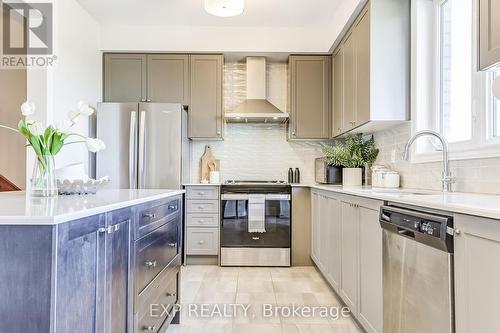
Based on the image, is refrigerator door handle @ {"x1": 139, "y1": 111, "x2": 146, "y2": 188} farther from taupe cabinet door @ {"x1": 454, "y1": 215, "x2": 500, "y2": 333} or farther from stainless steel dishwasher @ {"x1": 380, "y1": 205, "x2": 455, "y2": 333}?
taupe cabinet door @ {"x1": 454, "y1": 215, "x2": 500, "y2": 333}

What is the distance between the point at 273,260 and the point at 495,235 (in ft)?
9.93

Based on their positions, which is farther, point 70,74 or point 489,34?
point 70,74

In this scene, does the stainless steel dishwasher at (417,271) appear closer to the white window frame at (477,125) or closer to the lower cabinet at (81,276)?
the white window frame at (477,125)

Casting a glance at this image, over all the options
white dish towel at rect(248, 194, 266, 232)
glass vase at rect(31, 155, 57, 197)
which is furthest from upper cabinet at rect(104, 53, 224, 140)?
glass vase at rect(31, 155, 57, 197)

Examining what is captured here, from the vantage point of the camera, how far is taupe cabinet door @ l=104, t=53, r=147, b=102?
4117mm

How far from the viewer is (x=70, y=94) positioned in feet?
11.0

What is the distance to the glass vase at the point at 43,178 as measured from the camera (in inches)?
60.2

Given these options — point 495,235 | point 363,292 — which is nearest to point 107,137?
point 363,292

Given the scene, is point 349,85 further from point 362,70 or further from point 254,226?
point 254,226

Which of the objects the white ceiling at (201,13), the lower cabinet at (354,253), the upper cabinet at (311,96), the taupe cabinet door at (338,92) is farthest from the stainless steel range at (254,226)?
the white ceiling at (201,13)

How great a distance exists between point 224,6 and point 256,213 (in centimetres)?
216

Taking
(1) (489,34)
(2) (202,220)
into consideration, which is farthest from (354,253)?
(2) (202,220)

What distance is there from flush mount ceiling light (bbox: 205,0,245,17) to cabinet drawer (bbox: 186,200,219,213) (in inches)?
80.2

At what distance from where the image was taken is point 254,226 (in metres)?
3.81
